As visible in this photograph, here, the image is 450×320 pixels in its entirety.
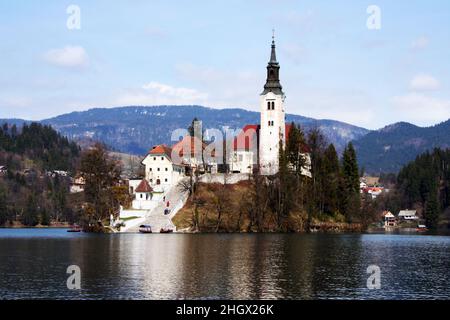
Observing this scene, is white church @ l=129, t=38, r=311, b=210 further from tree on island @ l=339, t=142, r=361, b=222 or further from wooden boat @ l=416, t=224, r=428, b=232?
wooden boat @ l=416, t=224, r=428, b=232

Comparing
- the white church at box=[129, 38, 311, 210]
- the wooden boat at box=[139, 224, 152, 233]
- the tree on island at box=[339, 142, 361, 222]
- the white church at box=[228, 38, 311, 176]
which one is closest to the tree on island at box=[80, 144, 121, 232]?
the white church at box=[129, 38, 311, 210]

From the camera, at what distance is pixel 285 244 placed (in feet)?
277

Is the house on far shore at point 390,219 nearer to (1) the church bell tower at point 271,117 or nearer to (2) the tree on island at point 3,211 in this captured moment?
(1) the church bell tower at point 271,117

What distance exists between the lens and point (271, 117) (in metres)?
134

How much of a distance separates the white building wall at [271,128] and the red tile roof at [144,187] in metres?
20.8

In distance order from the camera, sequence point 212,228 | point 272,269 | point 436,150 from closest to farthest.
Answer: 1. point 272,269
2. point 212,228
3. point 436,150

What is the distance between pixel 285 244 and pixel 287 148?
3909 centimetres

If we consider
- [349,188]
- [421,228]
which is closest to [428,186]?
[421,228]

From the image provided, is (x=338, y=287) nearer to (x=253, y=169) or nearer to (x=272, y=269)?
(x=272, y=269)

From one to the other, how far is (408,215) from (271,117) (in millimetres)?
67975

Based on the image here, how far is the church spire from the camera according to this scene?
433ft

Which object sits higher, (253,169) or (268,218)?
(253,169)

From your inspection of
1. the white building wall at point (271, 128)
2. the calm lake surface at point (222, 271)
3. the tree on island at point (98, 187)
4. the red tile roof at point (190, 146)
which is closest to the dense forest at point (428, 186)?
the white building wall at point (271, 128)
